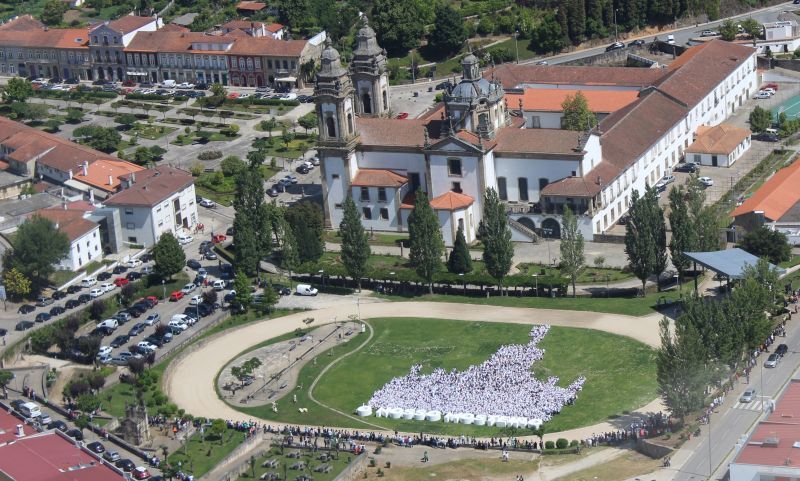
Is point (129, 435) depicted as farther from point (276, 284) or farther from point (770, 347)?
point (770, 347)

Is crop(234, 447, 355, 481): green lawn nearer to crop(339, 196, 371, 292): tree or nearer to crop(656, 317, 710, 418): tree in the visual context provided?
crop(656, 317, 710, 418): tree

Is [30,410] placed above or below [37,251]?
below

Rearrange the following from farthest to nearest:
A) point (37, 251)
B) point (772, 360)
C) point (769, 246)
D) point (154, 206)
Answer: point (154, 206) → point (37, 251) → point (769, 246) → point (772, 360)

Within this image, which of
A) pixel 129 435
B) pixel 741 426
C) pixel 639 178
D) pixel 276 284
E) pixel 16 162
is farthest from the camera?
pixel 16 162

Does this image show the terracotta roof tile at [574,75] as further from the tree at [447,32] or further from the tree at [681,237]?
the tree at [681,237]

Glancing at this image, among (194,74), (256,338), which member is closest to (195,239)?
(256,338)

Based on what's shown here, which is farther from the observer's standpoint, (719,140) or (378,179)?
(719,140)

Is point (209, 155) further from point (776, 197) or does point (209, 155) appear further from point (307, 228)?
point (776, 197)

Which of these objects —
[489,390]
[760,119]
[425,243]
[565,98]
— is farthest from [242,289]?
[760,119]
